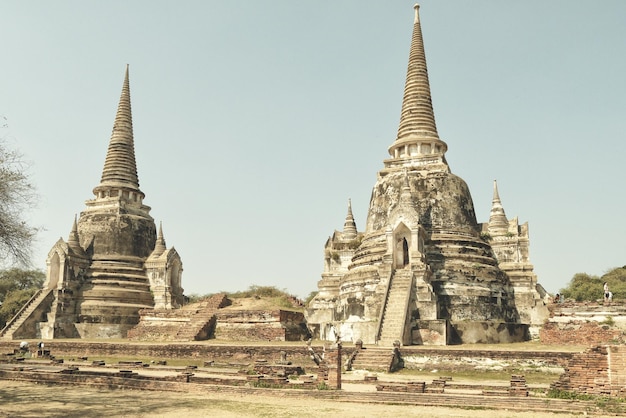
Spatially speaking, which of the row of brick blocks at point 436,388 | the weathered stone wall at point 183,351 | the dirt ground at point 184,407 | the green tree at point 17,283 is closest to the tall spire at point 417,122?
the weathered stone wall at point 183,351

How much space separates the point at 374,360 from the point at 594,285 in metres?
37.2

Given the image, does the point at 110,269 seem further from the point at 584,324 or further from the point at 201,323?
the point at 584,324

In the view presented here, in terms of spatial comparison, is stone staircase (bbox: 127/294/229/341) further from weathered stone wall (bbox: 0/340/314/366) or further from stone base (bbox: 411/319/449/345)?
stone base (bbox: 411/319/449/345)

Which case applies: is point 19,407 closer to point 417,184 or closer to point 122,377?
point 122,377

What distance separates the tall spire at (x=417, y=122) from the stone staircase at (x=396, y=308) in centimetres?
832

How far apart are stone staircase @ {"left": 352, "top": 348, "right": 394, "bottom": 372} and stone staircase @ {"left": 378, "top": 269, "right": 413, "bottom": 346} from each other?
5.83 ft

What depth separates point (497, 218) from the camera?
3047cm

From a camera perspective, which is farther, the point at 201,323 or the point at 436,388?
the point at 201,323

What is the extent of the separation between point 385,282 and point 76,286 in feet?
67.0

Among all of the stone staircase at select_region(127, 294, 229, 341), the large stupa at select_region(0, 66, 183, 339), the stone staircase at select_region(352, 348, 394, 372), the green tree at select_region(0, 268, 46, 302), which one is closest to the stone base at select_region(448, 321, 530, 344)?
the stone staircase at select_region(352, 348, 394, 372)

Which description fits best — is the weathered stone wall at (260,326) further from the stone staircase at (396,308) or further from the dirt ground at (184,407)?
the dirt ground at (184,407)

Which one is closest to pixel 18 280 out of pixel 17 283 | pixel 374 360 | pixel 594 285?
pixel 17 283

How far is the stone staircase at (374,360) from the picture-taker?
1900cm

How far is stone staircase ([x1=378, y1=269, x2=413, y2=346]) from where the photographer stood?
21.8 metres
